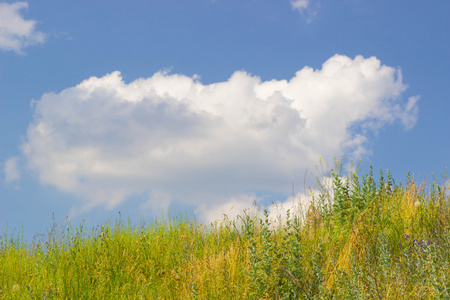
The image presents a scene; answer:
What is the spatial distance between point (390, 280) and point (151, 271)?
11.2 ft

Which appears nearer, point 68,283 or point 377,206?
point 68,283

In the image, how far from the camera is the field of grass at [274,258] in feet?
15.2

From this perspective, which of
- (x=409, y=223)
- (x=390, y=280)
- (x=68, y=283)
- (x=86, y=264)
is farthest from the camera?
(x=409, y=223)

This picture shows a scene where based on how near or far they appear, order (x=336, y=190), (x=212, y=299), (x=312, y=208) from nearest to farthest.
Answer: (x=212, y=299) → (x=336, y=190) → (x=312, y=208)

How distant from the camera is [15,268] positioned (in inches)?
263

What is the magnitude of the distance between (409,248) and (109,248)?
476cm

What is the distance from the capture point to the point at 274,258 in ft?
16.6

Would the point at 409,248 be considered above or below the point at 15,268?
below

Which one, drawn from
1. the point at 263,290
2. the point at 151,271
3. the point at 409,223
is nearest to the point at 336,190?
the point at 409,223

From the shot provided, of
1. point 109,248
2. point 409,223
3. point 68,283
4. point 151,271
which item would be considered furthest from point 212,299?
point 409,223

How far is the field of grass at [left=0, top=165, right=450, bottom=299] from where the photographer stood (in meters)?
4.62

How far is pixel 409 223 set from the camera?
656 cm

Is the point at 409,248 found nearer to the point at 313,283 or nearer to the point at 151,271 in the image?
Result: the point at 313,283

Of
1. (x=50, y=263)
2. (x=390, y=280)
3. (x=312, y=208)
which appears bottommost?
(x=390, y=280)
